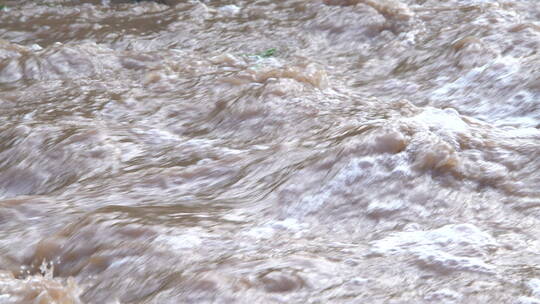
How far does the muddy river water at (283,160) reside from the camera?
2.84 metres

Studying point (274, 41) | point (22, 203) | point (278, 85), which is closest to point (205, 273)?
point (22, 203)

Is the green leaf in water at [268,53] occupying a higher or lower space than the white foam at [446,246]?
lower

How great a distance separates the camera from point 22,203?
12.0ft

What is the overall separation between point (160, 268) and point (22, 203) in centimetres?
107

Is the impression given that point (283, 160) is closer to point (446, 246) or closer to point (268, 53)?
point (446, 246)

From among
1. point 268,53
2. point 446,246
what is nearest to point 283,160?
point 446,246

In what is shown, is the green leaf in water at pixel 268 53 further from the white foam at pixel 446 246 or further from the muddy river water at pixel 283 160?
the white foam at pixel 446 246

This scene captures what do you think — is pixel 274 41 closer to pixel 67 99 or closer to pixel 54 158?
pixel 67 99

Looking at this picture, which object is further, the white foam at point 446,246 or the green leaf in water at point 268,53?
the green leaf in water at point 268,53

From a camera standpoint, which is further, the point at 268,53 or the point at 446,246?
the point at 268,53

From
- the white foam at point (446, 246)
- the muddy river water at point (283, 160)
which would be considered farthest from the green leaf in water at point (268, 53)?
the white foam at point (446, 246)

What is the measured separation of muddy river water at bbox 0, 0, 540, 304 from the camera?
2.84 m

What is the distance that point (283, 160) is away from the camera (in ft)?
12.8

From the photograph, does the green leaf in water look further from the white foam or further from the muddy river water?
the white foam
